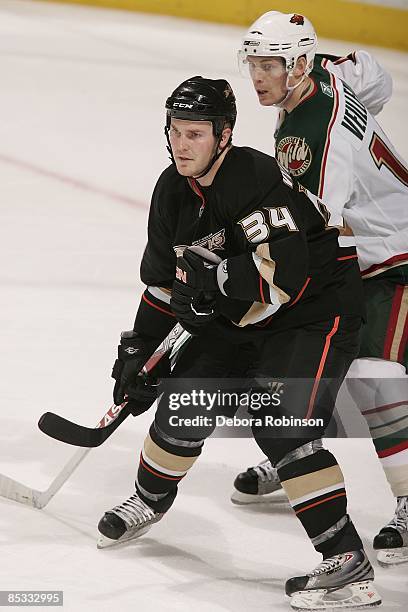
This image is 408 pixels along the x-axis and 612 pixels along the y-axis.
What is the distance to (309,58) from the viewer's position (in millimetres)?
2744

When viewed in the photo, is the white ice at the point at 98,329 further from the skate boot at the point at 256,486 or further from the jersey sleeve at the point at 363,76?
the jersey sleeve at the point at 363,76

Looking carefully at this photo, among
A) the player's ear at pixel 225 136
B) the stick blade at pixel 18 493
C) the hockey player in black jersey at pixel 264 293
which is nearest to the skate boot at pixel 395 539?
the hockey player in black jersey at pixel 264 293

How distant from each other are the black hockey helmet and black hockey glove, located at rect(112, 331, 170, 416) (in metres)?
0.50

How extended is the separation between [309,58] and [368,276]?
19.9 inches

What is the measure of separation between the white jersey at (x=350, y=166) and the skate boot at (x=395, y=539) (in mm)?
528

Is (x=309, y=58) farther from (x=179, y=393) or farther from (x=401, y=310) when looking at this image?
(x=179, y=393)

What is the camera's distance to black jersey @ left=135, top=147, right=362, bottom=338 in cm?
228

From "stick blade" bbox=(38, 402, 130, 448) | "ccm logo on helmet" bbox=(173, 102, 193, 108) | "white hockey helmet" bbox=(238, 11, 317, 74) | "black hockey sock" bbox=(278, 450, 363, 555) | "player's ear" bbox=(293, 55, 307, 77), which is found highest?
"white hockey helmet" bbox=(238, 11, 317, 74)

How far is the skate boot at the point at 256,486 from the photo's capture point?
2.88 meters

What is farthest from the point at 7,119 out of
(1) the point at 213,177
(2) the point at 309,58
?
(1) the point at 213,177

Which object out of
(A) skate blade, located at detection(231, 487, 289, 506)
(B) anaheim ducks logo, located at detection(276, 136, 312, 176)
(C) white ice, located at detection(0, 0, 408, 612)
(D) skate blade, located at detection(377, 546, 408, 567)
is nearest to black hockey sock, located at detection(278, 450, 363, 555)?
(C) white ice, located at detection(0, 0, 408, 612)

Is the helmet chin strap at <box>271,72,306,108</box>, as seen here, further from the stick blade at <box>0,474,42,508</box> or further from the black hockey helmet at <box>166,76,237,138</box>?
the stick blade at <box>0,474,42,508</box>

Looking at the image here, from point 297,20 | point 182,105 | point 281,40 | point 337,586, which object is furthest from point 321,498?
point 297,20

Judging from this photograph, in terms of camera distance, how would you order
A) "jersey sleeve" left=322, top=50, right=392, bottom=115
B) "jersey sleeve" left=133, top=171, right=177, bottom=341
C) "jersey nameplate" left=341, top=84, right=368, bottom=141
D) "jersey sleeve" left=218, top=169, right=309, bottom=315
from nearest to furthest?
"jersey sleeve" left=218, top=169, right=309, bottom=315 → "jersey sleeve" left=133, top=171, right=177, bottom=341 → "jersey nameplate" left=341, top=84, right=368, bottom=141 → "jersey sleeve" left=322, top=50, right=392, bottom=115
